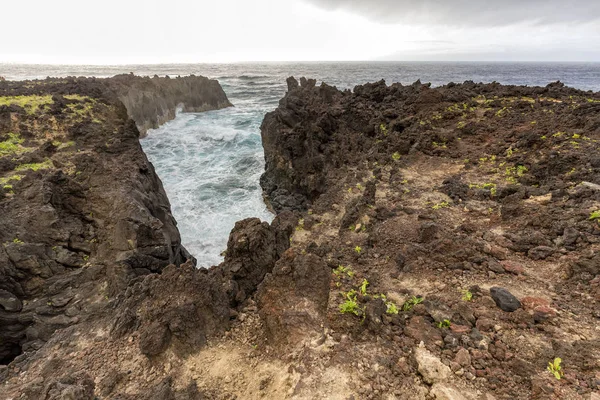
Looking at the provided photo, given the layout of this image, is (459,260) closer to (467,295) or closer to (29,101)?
(467,295)

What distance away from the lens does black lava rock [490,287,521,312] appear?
5.20m

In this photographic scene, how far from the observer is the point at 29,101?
58.0 ft

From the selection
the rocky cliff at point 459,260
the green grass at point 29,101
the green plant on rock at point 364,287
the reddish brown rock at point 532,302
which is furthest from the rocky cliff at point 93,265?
the reddish brown rock at point 532,302

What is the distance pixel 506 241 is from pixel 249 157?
22728 millimetres

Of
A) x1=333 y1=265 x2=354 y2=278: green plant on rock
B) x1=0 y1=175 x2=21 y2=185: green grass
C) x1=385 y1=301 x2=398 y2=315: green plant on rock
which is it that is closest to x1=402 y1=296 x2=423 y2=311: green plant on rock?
x1=385 y1=301 x2=398 y2=315: green plant on rock

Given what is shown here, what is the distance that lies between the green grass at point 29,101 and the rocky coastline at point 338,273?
1.00 ft

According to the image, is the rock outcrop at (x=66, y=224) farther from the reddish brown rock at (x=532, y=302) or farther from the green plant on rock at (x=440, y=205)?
the reddish brown rock at (x=532, y=302)

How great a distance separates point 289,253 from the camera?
19.8 feet

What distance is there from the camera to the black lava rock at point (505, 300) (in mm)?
5203

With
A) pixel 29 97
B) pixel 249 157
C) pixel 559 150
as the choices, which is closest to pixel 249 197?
pixel 249 157

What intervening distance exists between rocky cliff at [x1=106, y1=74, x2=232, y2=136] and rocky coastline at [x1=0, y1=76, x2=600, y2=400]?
58.8ft

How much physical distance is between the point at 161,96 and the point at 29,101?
23057 mm

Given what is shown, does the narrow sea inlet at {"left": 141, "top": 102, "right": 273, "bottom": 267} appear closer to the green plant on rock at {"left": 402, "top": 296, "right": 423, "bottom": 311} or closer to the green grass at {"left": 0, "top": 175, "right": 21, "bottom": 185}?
the green grass at {"left": 0, "top": 175, "right": 21, "bottom": 185}

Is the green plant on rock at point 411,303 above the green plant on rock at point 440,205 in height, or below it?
below
